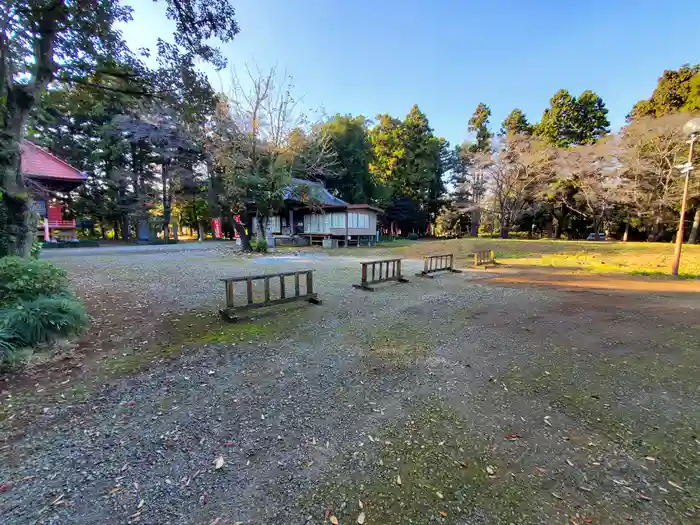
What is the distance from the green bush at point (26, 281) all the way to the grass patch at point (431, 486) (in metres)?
4.32

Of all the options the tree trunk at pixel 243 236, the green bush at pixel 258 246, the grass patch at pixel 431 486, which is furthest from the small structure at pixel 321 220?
the grass patch at pixel 431 486

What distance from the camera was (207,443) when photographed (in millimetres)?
2258

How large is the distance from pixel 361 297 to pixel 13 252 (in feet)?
18.8

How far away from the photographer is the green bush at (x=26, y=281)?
3.75m

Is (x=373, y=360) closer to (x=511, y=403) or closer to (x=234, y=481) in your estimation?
(x=511, y=403)

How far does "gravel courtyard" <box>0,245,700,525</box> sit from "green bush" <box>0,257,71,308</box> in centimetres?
82

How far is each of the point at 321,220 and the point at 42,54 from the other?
1883 centimetres

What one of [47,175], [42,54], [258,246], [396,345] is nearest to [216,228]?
[258,246]

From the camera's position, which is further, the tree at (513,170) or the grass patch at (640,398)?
the tree at (513,170)

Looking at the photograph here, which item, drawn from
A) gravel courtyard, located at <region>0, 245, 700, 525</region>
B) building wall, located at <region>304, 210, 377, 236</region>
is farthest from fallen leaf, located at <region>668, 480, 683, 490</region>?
building wall, located at <region>304, 210, 377, 236</region>

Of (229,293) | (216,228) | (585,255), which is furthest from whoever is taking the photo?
(216,228)

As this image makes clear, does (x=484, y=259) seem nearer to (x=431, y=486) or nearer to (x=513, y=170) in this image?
(x=431, y=486)

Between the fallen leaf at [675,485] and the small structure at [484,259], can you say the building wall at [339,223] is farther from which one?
the fallen leaf at [675,485]

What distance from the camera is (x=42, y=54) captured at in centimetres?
473
